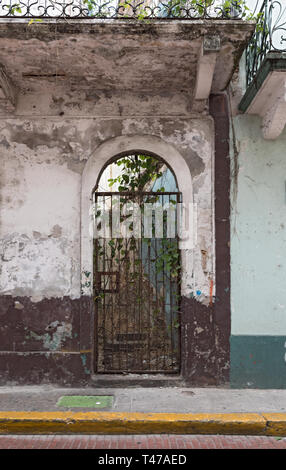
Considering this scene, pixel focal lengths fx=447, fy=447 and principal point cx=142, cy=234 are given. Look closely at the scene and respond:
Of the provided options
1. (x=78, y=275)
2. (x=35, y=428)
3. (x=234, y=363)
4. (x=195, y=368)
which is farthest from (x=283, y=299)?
(x=35, y=428)

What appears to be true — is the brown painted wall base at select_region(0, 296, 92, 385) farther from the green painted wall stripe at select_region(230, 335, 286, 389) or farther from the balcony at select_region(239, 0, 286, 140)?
the balcony at select_region(239, 0, 286, 140)

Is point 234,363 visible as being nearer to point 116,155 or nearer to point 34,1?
point 116,155

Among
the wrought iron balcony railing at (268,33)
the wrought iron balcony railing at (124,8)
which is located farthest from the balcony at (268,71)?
the wrought iron balcony railing at (124,8)

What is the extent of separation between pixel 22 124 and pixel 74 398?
3.66m

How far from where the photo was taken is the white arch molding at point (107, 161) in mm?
6004

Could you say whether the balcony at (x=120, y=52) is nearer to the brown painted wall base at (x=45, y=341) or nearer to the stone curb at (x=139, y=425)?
the brown painted wall base at (x=45, y=341)

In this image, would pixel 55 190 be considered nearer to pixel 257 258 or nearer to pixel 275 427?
pixel 257 258

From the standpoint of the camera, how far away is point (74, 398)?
17.9 ft

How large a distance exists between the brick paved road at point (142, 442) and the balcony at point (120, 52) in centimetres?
406

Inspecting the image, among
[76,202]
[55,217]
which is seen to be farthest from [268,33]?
[55,217]

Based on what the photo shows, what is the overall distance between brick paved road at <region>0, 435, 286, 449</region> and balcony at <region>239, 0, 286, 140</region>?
148 inches

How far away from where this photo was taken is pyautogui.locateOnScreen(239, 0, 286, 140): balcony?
5.07 m

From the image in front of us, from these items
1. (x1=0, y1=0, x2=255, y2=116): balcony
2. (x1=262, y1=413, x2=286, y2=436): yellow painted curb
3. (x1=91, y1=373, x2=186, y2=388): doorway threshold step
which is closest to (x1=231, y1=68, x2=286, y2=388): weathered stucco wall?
(x1=91, y1=373, x2=186, y2=388): doorway threshold step

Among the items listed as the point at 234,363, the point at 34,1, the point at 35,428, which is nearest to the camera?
the point at 35,428
